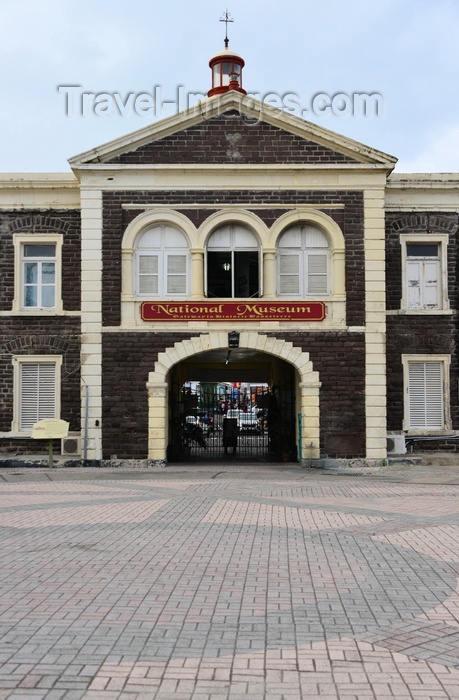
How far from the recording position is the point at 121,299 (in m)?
21.0

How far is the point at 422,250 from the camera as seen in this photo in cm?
2270

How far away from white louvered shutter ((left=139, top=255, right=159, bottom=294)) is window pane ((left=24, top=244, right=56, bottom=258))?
2.78 meters

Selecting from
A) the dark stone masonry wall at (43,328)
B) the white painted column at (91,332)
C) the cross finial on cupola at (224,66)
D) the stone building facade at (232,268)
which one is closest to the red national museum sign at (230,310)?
the stone building facade at (232,268)

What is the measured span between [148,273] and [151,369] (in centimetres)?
246

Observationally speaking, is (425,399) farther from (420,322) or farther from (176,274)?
(176,274)

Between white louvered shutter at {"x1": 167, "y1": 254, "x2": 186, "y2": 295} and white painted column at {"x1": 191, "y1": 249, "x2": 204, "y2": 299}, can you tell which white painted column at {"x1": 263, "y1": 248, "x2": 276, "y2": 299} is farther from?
white louvered shutter at {"x1": 167, "y1": 254, "x2": 186, "y2": 295}

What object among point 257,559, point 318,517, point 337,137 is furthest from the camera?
point 337,137

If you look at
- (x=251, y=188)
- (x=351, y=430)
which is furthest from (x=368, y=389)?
(x=251, y=188)

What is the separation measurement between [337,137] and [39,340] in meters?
9.34

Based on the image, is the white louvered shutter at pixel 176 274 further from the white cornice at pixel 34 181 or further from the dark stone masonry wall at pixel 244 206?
the white cornice at pixel 34 181

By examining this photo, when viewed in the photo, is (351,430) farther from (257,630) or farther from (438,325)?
(257,630)

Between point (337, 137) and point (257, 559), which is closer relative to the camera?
point (257, 559)

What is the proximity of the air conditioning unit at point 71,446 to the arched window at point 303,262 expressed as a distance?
6.47 m

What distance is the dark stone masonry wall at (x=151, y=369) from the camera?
20906 mm
